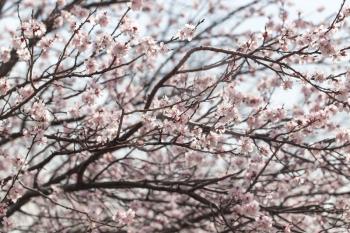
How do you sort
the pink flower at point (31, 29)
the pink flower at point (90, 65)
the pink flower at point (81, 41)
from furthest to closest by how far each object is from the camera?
1. the pink flower at point (90, 65)
2. the pink flower at point (81, 41)
3. the pink flower at point (31, 29)

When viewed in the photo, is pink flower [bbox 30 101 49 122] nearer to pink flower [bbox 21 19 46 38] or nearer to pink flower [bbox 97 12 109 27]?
pink flower [bbox 21 19 46 38]

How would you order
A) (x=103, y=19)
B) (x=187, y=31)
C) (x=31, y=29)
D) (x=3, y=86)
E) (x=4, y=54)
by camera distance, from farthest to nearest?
1. (x=4, y=54)
2. (x=103, y=19)
3. (x=3, y=86)
4. (x=187, y=31)
5. (x=31, y=29)

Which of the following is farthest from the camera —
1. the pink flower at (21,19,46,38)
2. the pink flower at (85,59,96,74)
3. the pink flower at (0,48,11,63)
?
the pink flower at (0,48,11,63)

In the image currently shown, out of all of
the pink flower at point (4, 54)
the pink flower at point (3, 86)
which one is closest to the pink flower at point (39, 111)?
the pink flower at point (3, 86)

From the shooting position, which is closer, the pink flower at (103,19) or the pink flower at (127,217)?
the pink flower at (103,19)

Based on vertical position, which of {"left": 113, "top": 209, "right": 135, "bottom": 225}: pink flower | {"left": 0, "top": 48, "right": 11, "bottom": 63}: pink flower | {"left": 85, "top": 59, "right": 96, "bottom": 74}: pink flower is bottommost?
{"left": 113, "top": 209, "right": 135, "bottom": 225}: pink flower

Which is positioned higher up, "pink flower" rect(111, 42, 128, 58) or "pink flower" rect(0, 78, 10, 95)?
"pink flower" rect(111, 42, 128, 58)

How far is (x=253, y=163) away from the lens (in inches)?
209

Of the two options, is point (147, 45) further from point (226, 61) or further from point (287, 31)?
point (287, 31)

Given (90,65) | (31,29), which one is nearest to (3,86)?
(31,29)

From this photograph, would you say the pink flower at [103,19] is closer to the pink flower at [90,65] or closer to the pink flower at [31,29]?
the pink flower at [90,65]

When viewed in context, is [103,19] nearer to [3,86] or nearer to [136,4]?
[136,4]

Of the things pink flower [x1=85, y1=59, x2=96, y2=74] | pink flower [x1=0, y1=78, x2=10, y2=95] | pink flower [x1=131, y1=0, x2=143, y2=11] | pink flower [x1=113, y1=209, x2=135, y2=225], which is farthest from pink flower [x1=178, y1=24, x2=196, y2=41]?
pink flower [x1=113, y1=209, x2=135, y2=225]

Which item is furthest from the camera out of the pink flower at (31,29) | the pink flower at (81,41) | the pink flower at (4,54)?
the pink flower at (4,54)
